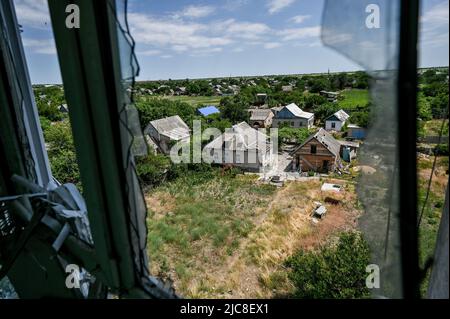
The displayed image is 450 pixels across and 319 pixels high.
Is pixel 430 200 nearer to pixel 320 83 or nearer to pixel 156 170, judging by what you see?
pixel 320 83

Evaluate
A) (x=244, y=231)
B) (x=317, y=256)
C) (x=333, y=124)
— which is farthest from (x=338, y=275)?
(x=333, y=124)

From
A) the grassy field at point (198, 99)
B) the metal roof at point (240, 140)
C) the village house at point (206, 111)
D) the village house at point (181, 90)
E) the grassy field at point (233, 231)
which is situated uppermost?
Answer: the village house at point (181, 90)

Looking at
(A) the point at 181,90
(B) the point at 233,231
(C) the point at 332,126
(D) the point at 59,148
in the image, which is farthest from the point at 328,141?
(A) the point at 181,90

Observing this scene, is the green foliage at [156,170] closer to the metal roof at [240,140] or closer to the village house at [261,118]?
the metal roof at [240,140]

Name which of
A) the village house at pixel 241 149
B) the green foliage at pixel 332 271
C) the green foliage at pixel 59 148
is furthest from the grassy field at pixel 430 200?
the village house at pixel 241 149

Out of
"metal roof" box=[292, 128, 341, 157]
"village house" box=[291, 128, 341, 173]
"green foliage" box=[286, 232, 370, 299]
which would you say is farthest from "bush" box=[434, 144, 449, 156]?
"metal roof" box=[292, 128, 341, 157]
